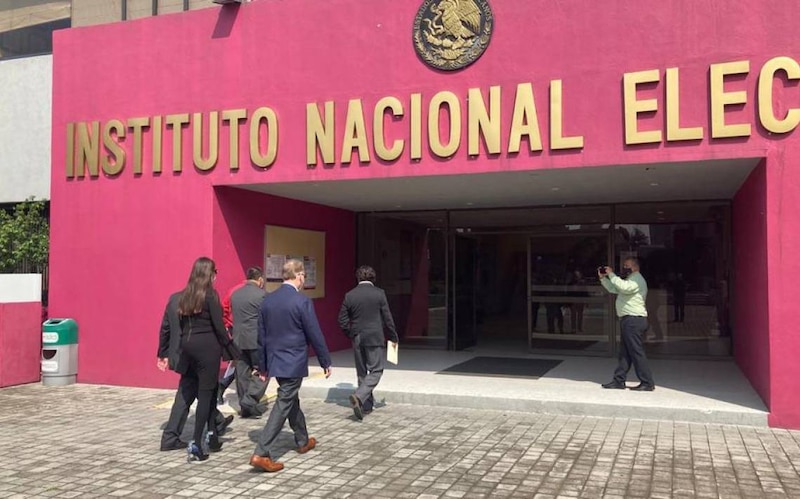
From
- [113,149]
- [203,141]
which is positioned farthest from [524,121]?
[113,149]

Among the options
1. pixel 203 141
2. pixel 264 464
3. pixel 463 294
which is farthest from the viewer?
pixel 463 294

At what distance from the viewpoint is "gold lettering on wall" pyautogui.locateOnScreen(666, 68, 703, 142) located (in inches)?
275

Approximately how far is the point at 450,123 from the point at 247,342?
350 centimetres

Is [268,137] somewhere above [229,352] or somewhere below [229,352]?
above

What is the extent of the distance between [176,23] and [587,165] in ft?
19.9

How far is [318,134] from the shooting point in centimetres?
855

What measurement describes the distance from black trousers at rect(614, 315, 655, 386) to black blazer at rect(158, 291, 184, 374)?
521cm

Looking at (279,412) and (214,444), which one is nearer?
(279,412)

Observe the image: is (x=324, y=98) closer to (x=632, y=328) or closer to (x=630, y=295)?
(x=630, y=295)

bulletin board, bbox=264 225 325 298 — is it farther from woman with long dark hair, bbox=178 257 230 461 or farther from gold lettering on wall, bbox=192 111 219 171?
woman with long dark hair, bbox=178 257 230 461

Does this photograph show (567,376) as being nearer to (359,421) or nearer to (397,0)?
(359,421)

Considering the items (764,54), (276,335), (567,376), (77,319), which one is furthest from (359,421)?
(764,54)

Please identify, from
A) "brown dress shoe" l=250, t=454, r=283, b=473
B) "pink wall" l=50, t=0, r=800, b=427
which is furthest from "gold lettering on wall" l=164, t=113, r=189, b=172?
"brown dress shoe" l=250, t=454, r=283, b=473

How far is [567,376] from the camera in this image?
9164mm
